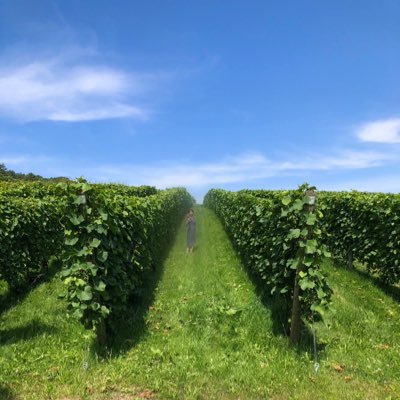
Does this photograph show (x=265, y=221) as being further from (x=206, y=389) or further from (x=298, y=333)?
(x=206, y=389)

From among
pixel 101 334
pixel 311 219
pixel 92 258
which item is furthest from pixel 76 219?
pixel 311 219

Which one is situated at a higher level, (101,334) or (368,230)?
(368,230)

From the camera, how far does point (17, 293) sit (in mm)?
12383

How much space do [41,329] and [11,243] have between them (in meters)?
3.25

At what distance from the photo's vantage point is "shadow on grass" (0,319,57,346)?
876 centimetres

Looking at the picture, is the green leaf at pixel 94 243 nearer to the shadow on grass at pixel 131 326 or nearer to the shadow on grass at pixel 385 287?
the shadow on grass at pixel 131 326

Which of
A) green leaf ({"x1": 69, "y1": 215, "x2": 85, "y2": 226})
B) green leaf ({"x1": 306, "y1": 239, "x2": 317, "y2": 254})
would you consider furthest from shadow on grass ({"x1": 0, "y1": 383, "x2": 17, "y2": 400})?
green leaf ({"x1": 306, "y1": 239, "x2": 317, "y2": 254})

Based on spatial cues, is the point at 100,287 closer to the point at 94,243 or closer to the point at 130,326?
the point at 94,243

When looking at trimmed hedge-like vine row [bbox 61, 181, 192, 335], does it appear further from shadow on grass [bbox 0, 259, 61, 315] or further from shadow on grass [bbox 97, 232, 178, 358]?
shadow on grass [bbox 0, 259, 61, 315]

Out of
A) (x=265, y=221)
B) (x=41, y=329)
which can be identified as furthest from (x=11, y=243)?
(x=265, y=221)

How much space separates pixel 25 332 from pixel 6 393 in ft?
8.47

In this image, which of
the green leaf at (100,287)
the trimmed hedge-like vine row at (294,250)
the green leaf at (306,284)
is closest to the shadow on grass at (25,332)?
the green leaf at (100,287)

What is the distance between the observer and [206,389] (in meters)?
6.68

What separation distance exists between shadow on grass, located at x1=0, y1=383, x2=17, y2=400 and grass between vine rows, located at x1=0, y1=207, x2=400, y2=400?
30 millimetres
